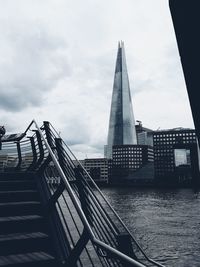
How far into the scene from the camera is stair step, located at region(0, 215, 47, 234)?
390cm

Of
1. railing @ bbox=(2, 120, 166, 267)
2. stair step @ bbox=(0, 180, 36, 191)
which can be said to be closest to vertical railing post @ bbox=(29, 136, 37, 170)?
railing @ bbox=(2, 120, 166, 267)

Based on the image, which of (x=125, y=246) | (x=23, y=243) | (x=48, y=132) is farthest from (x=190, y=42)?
(x=48, y=132)

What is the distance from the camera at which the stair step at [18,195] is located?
14.9ft

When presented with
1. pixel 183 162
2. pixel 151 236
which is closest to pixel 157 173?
pixel 183 162

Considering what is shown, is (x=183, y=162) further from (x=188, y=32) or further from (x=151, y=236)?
(x=188, y=32)

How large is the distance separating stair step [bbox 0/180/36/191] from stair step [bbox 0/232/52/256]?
127 cm

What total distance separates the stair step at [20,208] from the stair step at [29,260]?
0.87 m

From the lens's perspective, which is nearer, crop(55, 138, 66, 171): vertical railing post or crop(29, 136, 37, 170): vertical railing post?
crop(55, 138, 66, 171): vertical railing post

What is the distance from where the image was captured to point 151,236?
19047 millimetres

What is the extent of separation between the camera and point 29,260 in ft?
11.1

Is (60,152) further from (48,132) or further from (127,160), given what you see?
(127,160)

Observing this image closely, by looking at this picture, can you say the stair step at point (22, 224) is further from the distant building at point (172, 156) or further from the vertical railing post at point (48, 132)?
the distant building at point (172, 156)

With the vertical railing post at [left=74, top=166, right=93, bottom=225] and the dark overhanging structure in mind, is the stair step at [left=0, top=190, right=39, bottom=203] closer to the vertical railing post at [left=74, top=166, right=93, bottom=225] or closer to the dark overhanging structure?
the vertical railing post at [left=74, top=166, right=93, bottom=225]

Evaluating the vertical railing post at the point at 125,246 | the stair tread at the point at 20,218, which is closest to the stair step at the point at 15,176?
the stair tread at the point at 20,218
